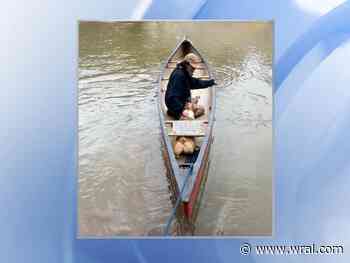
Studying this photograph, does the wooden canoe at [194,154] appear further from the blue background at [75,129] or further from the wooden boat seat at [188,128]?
the blue background at [75,129]

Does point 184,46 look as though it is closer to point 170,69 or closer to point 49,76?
point 170,69

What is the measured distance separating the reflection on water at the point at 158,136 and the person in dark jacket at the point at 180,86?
0.06 m

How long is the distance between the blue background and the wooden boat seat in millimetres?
247

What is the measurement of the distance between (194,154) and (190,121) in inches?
4.5

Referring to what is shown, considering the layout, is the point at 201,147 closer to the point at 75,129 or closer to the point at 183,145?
the point at 183,145

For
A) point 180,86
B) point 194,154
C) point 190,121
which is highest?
point 180,86

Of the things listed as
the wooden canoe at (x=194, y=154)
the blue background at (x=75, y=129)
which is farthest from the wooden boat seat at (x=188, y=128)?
the blue background at (x=75, y=129)

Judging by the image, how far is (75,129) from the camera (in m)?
1.83

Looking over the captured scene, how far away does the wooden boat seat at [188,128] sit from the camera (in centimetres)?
182

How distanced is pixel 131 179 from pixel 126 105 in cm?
25

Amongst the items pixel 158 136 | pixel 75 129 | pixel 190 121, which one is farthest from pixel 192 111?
pixel 75 129

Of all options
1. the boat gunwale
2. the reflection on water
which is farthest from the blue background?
the boat gunwale

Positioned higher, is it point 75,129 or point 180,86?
point 180,86

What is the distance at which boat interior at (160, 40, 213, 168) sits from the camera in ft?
5.96
